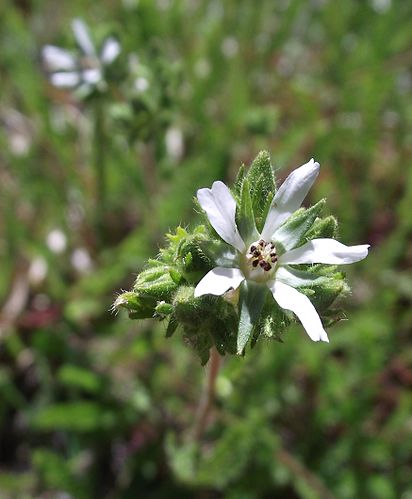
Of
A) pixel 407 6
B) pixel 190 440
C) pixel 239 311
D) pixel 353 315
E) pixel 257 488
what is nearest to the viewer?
pixel 239 311

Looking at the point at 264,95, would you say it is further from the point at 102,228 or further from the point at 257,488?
the point at 257,488

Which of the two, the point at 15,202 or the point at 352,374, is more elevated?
the point at 15,202

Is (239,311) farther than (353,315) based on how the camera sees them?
No

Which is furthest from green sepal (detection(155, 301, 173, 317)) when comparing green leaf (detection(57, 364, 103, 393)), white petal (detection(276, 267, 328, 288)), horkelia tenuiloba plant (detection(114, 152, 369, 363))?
green leaf (detection(57, 364, 103, 393))

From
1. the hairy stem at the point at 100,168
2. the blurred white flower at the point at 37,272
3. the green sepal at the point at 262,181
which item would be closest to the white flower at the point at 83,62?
the hairy stem at the point at 100,168

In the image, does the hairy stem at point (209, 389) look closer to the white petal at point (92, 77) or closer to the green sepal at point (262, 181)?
the green sepal at point (262, 181)

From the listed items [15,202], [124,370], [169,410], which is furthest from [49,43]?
[169,410]

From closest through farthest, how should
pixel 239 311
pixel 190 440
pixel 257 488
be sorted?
pixel 239 311, pixel 190 440, pixel 257 488

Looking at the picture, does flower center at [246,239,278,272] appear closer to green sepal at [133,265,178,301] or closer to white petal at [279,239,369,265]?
white petal at [279,239,369,265]
